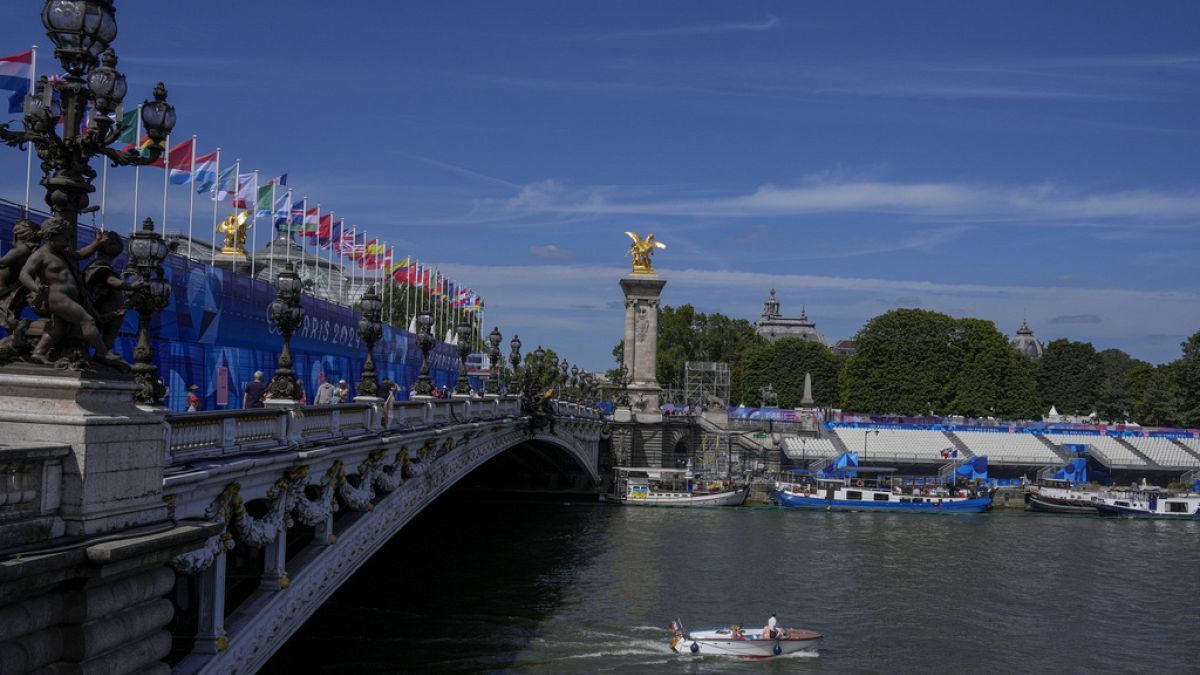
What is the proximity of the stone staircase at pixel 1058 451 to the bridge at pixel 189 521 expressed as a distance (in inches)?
2682

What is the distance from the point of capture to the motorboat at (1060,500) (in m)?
71.8

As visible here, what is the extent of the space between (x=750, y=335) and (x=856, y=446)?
6987 cm

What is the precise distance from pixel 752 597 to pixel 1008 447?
2203 inches

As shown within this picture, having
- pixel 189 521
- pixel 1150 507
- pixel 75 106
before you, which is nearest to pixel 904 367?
pixel 1150 507

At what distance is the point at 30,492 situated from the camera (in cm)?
961

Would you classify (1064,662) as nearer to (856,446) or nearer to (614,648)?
(614,648)

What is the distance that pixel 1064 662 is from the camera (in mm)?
31938

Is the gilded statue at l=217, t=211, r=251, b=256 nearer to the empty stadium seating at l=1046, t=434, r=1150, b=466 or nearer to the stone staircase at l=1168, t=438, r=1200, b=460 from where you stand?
the empty stadium seating at l=1046, t=434, r=1150, b=466

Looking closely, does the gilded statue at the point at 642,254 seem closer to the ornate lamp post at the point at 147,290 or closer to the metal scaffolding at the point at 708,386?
the metal scaffolding at the point at 708,386

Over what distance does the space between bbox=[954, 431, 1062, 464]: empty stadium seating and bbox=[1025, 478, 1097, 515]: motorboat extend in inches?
370

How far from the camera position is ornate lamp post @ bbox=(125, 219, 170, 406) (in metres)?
13.9

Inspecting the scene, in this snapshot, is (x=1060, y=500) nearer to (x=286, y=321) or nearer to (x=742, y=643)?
(x=742, y=643)

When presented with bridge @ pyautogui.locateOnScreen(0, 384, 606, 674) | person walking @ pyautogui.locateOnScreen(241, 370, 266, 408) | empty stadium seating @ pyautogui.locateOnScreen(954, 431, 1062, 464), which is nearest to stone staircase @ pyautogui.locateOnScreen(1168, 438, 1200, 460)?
empty stadium seating @ pyautogui.locateOnScreen(954, 431, 1062, 464)

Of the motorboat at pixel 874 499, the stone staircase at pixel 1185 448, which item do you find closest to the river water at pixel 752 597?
the motorboat at pixel 874 499
